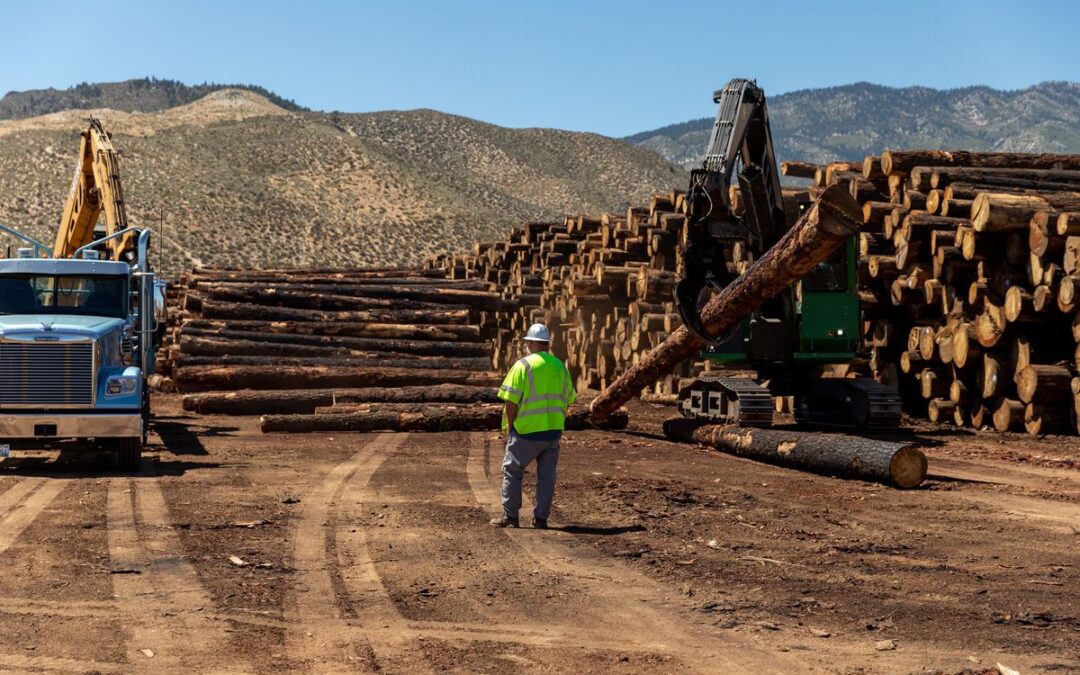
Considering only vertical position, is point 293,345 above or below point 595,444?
above

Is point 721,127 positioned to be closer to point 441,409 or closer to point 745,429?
point 745,429

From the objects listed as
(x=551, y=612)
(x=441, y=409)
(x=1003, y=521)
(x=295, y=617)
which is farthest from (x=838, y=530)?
(x=441, y=409)

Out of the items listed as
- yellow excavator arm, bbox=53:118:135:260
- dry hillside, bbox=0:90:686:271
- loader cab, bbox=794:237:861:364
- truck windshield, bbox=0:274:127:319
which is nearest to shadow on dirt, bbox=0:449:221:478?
truck windshield, bbox=0:274:127:319

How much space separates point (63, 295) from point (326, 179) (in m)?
Result: 88.7

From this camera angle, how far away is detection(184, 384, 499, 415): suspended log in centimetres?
2000

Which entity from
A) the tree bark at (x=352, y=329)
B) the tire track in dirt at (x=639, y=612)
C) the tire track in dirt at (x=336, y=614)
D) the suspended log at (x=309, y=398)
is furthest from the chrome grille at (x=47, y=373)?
the tree bark at (x=352, y=329)

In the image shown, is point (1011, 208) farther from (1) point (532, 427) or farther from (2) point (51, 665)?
(2) point (51, 665)

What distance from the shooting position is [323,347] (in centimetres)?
2388

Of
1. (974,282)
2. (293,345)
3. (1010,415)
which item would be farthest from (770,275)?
(293,345)

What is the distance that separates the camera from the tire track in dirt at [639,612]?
664 centimetres

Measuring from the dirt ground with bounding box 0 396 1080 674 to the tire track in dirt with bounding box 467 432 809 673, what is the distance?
24 millimetres

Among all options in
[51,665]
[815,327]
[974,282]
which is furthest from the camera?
[974,282]

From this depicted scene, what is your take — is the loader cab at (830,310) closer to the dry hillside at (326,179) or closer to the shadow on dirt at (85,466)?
the shadow on dirt at (85,466)

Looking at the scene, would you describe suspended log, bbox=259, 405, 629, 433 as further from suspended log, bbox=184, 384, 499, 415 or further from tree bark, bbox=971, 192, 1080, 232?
tree bark, bbox=971, 192, 1080, 232
